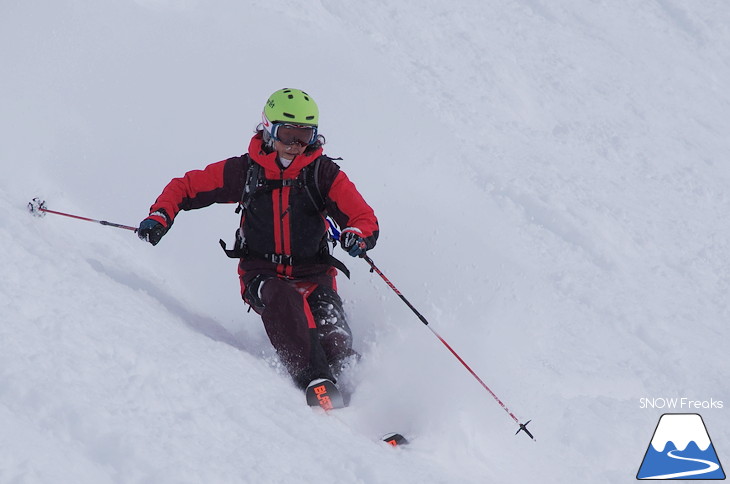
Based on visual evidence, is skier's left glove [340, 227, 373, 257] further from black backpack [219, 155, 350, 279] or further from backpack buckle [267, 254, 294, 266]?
backpack buckle [267, 254, 294, 266]

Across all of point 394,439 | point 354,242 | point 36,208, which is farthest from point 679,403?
point 36,208

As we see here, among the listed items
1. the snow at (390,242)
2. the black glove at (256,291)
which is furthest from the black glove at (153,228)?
the black glove at (256,291)

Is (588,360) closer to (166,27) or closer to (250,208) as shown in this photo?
(250,208)

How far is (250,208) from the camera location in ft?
16.5

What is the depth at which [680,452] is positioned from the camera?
4.64m

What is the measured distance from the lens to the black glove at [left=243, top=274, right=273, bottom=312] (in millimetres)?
4992

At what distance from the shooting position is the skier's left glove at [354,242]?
4555 mm

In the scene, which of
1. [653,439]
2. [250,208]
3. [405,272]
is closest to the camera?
[653,439]

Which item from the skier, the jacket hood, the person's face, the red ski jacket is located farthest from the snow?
the person's face

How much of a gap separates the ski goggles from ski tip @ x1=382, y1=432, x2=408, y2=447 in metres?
1.97

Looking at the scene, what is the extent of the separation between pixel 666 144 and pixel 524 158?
2532 millimetres

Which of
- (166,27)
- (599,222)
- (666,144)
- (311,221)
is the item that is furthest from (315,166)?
(666,144)

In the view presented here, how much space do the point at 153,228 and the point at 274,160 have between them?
0.90 meters

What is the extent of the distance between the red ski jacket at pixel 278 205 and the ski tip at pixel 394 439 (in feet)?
4.35
